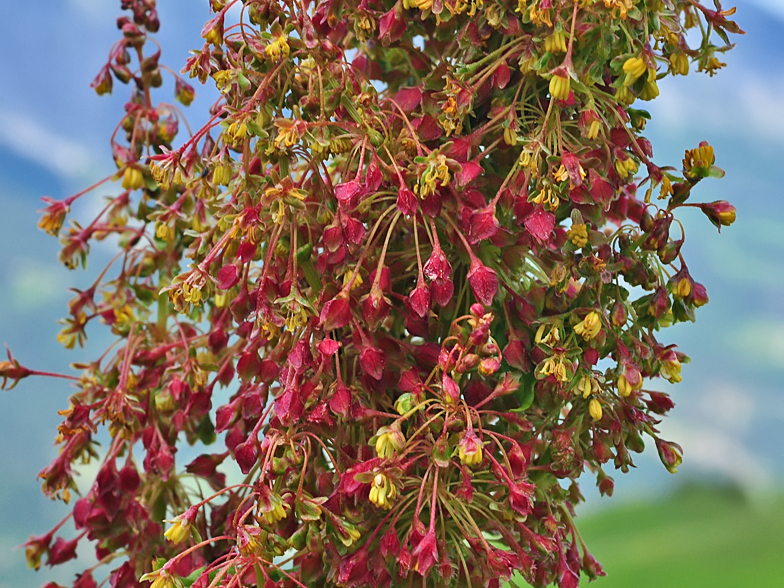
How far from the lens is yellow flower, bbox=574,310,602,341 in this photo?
31.0 inches

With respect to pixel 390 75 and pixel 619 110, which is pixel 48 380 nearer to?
pixel 390 75

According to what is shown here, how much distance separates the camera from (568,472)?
0.87 metres

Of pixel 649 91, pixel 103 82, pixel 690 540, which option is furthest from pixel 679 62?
pixel 690 540

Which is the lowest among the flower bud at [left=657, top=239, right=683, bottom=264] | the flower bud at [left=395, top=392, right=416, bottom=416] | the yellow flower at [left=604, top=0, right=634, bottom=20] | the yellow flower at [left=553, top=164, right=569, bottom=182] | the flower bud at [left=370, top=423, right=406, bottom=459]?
the flower bud at [left=370, top=423, right=406, bottom=459]

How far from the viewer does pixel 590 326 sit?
79cm

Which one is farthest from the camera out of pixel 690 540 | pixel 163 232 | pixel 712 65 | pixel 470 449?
pixel 690 540

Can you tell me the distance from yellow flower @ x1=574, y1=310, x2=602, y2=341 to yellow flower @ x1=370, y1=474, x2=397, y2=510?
9.4 inches

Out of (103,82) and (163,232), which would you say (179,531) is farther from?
(103,82)

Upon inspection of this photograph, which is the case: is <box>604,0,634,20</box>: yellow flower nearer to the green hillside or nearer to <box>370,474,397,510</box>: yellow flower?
<box>370,474,397,510</box>: yellow flower

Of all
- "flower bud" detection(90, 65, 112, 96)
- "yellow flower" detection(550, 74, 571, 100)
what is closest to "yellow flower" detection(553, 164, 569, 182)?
"yellow flower" detection(550, 74, 571, 100)

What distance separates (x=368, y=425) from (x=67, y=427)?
1.27 ft

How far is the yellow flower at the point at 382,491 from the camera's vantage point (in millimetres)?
683

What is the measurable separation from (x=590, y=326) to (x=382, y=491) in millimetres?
259

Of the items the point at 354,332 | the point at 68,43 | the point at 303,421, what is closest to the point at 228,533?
the point at 303,421
